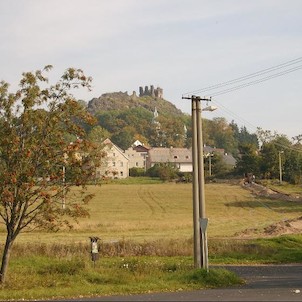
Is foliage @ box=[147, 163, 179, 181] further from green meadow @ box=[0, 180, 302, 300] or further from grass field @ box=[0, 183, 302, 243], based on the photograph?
green meadow @ box=[0, 180, 302, 300]

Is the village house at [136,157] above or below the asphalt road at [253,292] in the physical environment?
above

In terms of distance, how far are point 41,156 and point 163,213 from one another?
→ 4695 cm

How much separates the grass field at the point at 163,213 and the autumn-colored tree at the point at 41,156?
17378 mm

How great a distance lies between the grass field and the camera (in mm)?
45594

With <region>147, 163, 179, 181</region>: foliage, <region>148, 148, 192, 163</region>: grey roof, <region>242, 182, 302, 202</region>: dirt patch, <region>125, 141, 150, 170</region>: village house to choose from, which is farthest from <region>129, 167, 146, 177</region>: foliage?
<region>125, 141, 150, 170</region>: village house

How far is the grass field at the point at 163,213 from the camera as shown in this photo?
45594 millimetres

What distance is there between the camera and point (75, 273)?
23906 mm

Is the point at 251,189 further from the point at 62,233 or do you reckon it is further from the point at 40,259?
the point at 40,259

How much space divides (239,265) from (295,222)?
19771 mm

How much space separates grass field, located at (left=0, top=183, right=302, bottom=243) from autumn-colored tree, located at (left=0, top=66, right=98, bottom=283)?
17.4 m

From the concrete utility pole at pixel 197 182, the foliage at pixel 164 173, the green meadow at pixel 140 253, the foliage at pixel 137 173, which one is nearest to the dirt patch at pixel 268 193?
the green meadow at pixel 140 253

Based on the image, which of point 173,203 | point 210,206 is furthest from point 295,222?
point 173,203

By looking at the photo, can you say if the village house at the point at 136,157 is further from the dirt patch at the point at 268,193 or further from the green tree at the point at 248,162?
the dirt patch at the point at 268,193

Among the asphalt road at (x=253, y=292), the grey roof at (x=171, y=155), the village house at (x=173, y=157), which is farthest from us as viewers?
the grey roof at (x=171, y=155)
